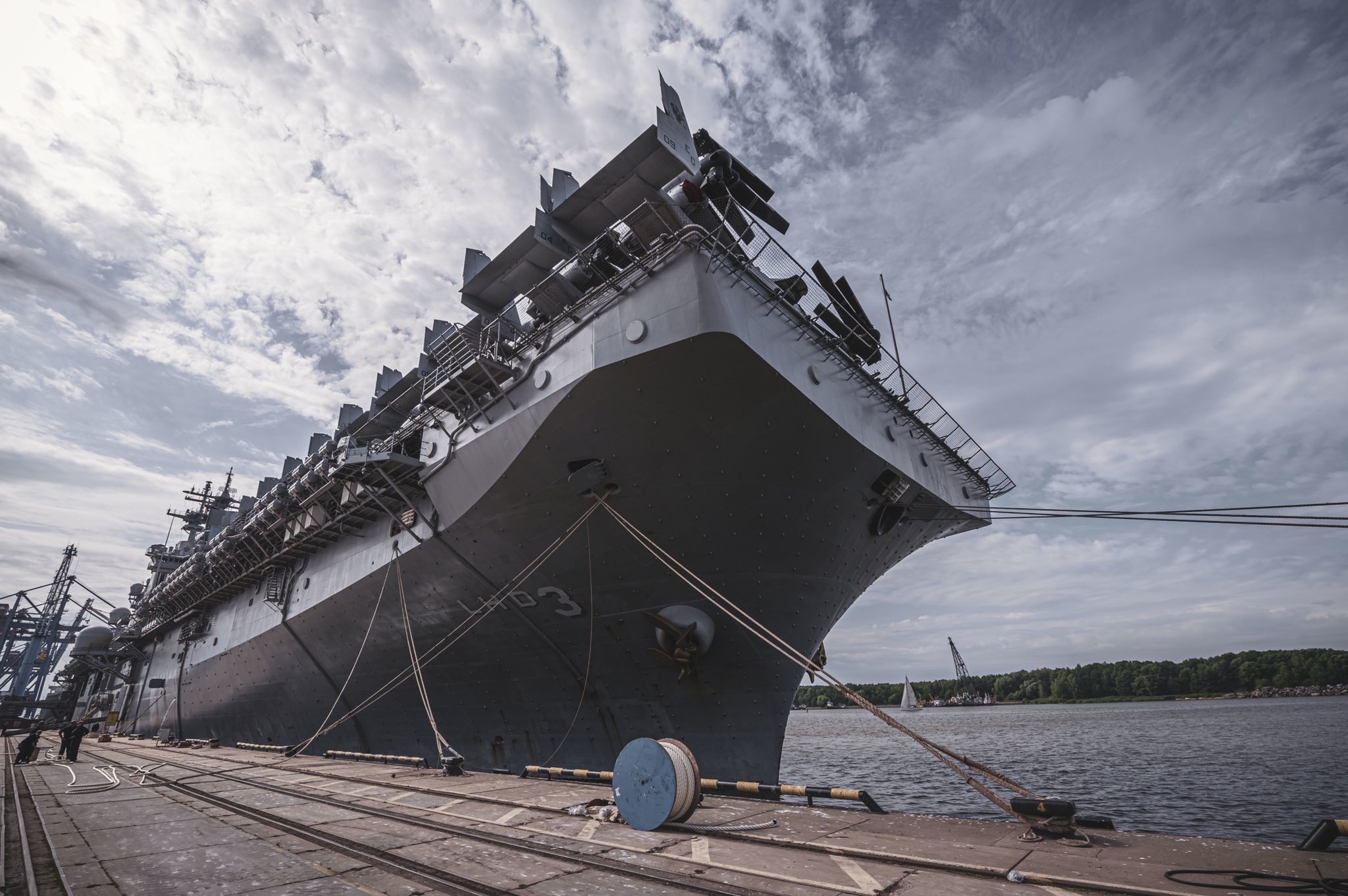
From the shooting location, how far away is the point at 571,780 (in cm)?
896

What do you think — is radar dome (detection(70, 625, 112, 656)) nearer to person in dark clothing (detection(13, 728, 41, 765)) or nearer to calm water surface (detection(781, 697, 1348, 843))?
person in dark clothing (detection(13, 728, 41, 765))

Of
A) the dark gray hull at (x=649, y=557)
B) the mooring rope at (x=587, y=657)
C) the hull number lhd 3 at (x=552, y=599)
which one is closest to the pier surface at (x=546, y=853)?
the dark gray hull at (x=649, y=557)

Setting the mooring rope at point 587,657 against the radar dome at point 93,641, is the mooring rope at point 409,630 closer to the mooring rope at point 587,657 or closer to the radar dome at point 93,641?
the mooring rope at point 587,657

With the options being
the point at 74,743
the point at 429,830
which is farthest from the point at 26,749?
the point at 429,830

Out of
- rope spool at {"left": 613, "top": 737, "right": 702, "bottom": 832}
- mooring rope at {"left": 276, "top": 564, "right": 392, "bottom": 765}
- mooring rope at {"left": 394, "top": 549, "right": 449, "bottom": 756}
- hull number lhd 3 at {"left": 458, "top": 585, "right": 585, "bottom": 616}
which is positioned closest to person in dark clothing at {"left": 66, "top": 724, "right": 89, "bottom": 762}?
mooring rope at {"left": 276, "top": 564, "right": 392, "bottom": 765}

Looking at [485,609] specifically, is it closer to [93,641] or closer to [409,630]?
[409,630]

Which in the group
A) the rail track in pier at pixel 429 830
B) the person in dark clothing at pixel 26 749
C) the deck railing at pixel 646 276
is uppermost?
the deck railing at pixel 646 276

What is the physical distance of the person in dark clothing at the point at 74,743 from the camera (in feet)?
48.9

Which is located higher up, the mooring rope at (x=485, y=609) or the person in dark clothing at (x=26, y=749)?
the mooring rope at (x=485, y=609)

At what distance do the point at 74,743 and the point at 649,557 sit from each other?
1707 cm

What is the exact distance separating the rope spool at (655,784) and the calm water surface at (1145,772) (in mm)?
6865

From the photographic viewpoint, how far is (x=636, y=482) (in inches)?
344

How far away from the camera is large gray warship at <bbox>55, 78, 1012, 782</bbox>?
8.15 metres

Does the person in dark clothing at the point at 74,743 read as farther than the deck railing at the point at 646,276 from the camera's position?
Yes
